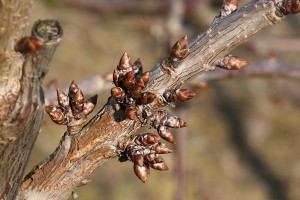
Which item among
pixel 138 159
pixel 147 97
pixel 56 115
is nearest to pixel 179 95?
pixel 147 97

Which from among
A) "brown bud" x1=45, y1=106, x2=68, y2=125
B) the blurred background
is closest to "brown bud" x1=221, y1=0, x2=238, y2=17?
"brown bud" x1=45, y1=106, x2=68, y2=125

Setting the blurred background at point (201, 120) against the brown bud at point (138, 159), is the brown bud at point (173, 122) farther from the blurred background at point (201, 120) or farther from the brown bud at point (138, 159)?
the blurred background at point (201, 120)

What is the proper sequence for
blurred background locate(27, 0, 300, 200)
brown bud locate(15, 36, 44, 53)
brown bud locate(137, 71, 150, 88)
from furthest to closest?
blurred background locate(27, 0, 300, 200)
brown bud locate(137, 71, 150, 88)
brown bud locate(15, 36, 44, 53)

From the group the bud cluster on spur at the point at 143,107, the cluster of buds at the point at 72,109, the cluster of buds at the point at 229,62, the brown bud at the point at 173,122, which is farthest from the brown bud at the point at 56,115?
the cluster of buds at the point at 229,62

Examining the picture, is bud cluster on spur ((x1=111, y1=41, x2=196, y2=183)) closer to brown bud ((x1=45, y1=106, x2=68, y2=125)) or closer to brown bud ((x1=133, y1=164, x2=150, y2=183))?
brown bud ((x1=133, y1=164, x2=150, y2=183))

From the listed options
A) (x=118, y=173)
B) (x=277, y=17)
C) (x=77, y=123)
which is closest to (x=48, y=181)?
(x=77, y=123)

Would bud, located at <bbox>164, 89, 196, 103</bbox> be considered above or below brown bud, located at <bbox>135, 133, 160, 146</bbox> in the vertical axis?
above

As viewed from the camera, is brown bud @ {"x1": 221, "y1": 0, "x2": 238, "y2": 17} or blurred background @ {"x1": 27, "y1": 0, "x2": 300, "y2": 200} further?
blurred background @ {"x1": 27, "y1": 0, "x2": 300, "y2": 200}

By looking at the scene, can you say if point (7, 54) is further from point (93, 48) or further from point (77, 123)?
point (93, 48)
